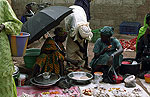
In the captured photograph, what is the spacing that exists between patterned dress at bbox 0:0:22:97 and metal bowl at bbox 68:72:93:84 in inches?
86.6

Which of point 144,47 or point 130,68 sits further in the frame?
point 144,47

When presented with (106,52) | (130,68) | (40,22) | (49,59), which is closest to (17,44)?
(40,22)

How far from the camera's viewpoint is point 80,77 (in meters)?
5.07

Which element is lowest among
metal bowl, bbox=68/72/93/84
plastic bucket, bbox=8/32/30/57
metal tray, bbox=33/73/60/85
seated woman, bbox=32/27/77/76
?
metal bowl, bbox=68/72/93/84

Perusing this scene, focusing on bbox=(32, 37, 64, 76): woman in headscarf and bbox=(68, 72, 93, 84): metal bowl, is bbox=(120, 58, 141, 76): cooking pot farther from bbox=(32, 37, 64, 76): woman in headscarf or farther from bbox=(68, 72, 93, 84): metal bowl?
bbox=(32, 37, 64, 76): woman in headscarf

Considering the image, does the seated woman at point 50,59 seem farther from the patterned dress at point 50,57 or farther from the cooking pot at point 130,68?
the cooking pot at point 130,68

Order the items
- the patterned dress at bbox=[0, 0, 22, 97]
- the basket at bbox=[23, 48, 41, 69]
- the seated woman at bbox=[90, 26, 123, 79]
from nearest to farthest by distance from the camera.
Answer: the patterned dress at bbox=[0, 0, 22, 97] → the seated woman at bbox=[90, 26, 123, 79] → the basket at bbox=[23, 48, 41, 69]

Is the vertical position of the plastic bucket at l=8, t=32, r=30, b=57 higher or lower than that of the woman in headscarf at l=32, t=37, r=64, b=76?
higher

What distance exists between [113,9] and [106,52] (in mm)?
6419

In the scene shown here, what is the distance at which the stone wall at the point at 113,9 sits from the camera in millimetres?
10945

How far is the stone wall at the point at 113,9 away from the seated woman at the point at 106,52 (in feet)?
20.4

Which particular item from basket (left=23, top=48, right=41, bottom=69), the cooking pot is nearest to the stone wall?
basket (left=23, top=48, right=41, bottom=69)

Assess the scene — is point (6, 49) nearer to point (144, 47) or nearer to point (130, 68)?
point (130, 68)

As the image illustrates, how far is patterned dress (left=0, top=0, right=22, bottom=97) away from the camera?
2.66m
